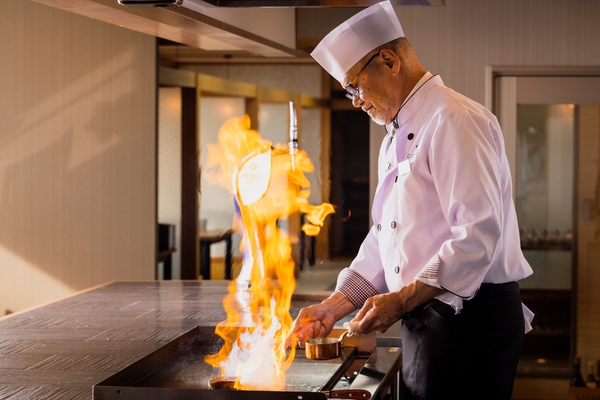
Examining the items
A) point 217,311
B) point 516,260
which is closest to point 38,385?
point 217,311

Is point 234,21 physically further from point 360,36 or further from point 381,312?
point 381,312

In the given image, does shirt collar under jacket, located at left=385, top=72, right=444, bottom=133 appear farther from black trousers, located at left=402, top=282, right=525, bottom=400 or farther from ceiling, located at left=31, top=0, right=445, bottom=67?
black trousers, located at left=402, top=282, right=525, bottom=400

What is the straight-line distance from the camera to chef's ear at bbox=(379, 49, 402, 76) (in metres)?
1.71

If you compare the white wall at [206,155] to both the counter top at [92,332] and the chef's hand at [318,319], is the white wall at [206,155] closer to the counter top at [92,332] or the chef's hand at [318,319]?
the counter top at [92,332]

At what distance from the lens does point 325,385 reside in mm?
1406

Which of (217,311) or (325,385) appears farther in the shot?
(217,311)

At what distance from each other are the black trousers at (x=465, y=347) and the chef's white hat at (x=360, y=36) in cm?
59

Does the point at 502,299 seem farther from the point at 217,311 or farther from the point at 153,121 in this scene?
the point at 153,121

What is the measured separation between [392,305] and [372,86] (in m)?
0.52

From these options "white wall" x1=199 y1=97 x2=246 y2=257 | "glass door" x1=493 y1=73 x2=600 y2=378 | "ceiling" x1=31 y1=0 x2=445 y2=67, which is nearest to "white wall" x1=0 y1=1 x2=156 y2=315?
"white wall" x1=199 y1=97 x2=246 y2=257

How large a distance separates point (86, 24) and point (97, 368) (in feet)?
10.1

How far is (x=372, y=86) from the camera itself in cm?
174

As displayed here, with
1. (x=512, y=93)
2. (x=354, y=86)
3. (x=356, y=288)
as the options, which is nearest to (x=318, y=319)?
(x=356, y=288)

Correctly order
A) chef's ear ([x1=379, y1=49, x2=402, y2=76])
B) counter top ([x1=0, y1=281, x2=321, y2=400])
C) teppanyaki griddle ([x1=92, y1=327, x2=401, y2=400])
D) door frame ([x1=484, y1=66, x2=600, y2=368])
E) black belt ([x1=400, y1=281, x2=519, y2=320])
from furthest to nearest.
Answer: door frame ([x1=484, y1=66, x2=600, y2=368])
chef's ear ([x1=379, y1=49, x2=402, y2=76])
black belt ([x1=400, y1=281, x2=519, y2=320])
counter top ([x1=0, y1=281, x2=321, y2=400])
teppanyaki griddle ([x1=92, y1=327, x2=401, y2=400])
